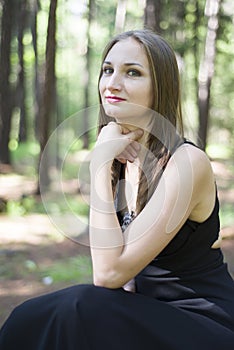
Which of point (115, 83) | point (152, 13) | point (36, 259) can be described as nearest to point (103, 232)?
point (115, 83)

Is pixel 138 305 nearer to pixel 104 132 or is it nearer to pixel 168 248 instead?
pixel 168 248

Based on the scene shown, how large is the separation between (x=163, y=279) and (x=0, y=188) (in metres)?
8.70

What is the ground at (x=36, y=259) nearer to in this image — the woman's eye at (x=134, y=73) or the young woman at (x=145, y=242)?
the young woman at (x=145, y=242)

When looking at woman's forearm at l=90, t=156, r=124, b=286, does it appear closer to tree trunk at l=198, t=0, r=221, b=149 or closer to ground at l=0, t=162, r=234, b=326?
ground at l=0, t=162, r=234, b=326

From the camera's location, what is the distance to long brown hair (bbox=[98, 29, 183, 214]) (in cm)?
195

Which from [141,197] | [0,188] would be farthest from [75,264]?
[0,188]

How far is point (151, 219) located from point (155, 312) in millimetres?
318

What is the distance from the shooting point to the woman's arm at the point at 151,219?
1773 millimetres

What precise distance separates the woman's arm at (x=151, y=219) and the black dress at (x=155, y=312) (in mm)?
67

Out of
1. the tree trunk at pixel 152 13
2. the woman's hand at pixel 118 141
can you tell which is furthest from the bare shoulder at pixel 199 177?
the tree trunk at pixel 152 13

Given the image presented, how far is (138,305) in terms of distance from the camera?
1.69 m

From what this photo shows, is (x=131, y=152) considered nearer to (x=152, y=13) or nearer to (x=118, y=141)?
(x=118, y=141)

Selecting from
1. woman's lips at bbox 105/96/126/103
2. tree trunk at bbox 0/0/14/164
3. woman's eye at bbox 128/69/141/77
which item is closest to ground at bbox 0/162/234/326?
woman's lips at bbox 105/96/126/103

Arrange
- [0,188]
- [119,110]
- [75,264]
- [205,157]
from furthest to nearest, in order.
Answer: [0,188], [75,264], [119,110], [205,157]
